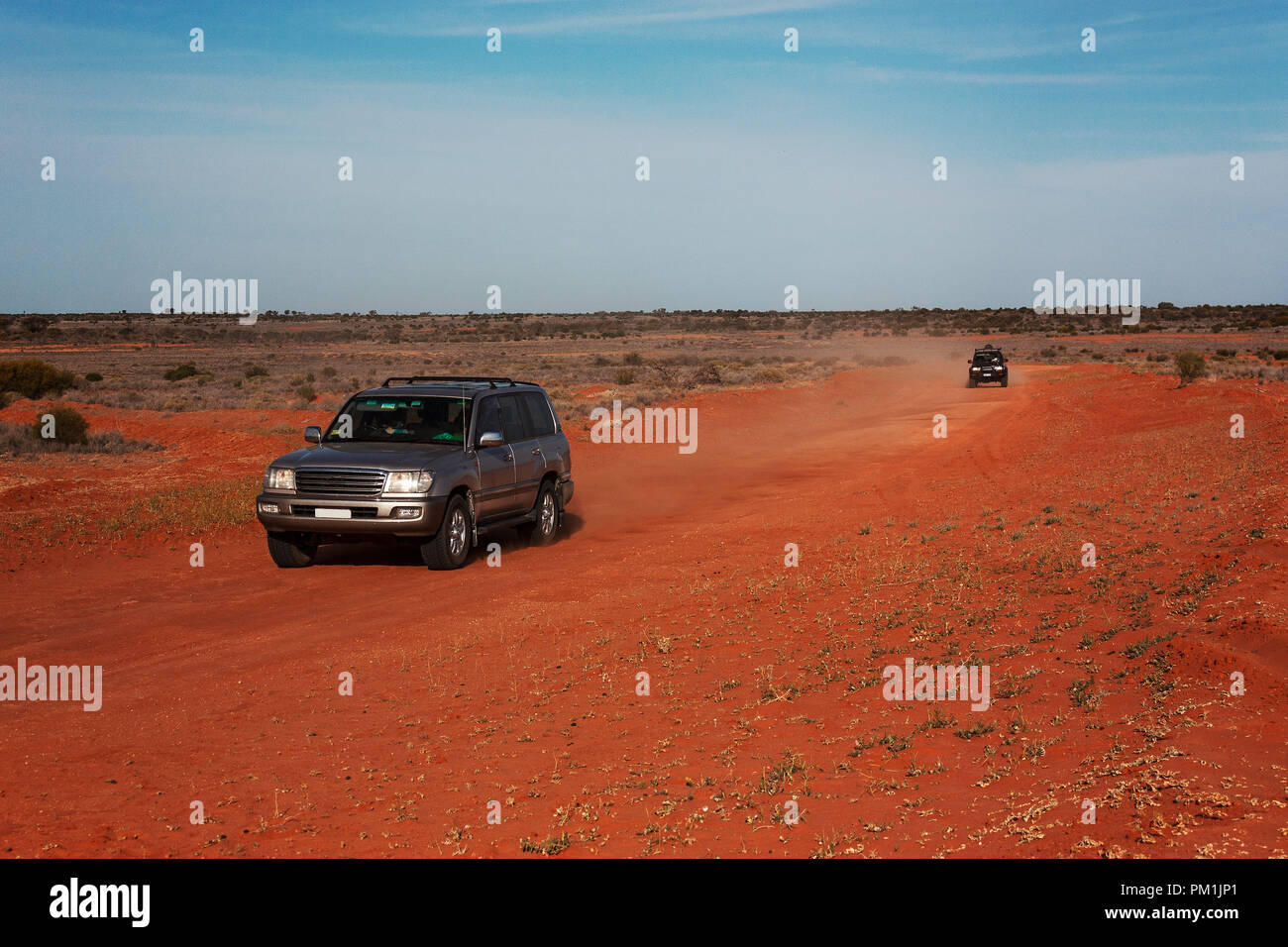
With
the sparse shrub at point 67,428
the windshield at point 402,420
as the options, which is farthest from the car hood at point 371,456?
the sparse shrub at point 67,428

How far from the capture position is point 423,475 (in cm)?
1155

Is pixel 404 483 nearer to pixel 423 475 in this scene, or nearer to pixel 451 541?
pixel 423 475

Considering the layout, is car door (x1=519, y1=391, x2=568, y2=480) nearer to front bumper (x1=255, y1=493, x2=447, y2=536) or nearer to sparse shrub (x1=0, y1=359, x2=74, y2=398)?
front bumper (x1=255, y1=493, x2=447, y2=536)

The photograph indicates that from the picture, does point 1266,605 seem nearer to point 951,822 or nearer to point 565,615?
point 951,822

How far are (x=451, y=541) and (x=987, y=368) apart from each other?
33965 millimetres

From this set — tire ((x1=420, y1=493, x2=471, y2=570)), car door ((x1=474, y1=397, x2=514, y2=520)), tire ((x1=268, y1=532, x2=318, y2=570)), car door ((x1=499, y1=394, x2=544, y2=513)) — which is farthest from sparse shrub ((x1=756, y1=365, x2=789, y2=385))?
tire ((x1=268, y1=532, x2=318, y2=570))

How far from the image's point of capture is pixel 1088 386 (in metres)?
34.9

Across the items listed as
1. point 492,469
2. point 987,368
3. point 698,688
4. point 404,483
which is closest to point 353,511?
point 404,483

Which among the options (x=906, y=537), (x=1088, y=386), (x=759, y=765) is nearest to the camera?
(x=759, y=765)

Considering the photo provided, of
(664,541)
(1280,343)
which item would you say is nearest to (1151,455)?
(664,541)

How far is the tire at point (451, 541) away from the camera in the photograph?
1195 cm

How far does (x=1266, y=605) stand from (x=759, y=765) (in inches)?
160

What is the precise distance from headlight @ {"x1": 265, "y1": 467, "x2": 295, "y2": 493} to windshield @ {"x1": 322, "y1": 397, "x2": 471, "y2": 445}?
1.04 metres

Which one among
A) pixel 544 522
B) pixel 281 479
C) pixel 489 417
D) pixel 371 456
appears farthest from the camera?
pixel 544 522
